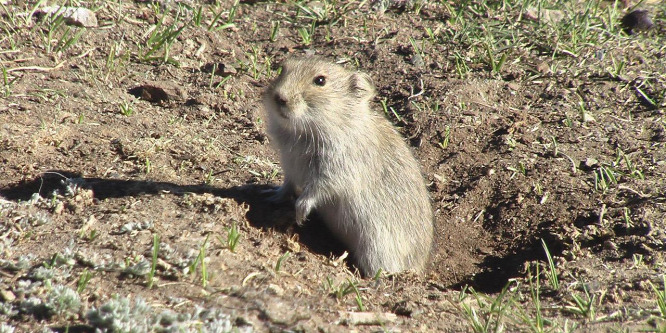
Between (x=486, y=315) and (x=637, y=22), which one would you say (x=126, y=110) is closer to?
(x=486, y=315)

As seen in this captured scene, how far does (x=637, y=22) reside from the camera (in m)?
8.51

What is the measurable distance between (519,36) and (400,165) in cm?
329

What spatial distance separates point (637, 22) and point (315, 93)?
5.34 m

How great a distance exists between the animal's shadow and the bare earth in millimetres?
23

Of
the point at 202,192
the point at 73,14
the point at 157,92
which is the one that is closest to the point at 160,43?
the point at 157,92

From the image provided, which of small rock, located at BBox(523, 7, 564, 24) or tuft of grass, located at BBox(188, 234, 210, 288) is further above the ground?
small rock, located at BBox(523, 7, 564, 24)

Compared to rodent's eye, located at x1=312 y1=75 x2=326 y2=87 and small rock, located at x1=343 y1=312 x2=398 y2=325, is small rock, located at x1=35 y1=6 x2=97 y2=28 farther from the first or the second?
small rock, located at x1=343 y1=312 x2=398 y2=325

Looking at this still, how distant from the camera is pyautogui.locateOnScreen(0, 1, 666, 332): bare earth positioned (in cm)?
416

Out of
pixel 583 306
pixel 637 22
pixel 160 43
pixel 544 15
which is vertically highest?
pixel 637 22

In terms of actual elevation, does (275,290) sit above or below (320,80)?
below

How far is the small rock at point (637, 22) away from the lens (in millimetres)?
8461

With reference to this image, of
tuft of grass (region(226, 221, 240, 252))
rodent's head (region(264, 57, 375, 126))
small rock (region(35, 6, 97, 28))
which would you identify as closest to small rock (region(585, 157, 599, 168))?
rodent's head (region(264, 57, 375, 126))

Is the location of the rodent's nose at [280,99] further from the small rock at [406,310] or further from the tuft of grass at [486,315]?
the tuft of grass at [486,315]

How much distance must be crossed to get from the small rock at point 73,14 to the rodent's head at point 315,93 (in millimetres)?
3077
